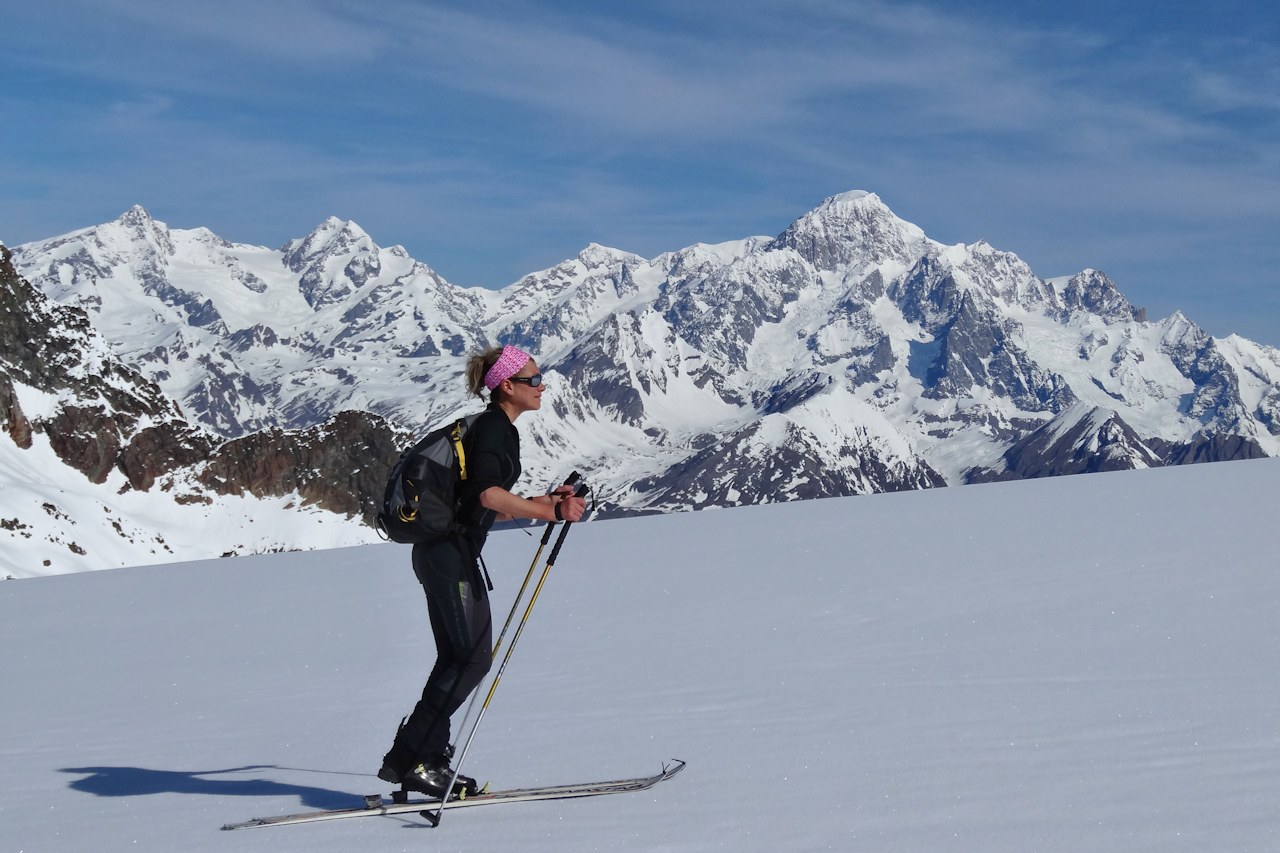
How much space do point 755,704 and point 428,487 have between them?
3.20 metres

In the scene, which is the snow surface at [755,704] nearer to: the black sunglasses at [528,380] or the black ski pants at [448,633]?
the black ski pants at [448,633]

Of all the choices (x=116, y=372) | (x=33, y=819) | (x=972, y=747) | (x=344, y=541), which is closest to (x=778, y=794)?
(x=972, y=747)

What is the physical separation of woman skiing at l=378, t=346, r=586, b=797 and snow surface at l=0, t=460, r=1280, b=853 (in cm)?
43

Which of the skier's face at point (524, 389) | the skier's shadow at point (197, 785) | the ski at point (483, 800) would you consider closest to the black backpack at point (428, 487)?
the skier's face at point (524, 389)

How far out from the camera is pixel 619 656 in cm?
1055

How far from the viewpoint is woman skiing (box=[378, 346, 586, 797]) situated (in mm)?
6523

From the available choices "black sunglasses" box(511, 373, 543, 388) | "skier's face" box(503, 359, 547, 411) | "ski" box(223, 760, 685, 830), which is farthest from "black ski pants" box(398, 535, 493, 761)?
"black sunglasses" box(511, 373, 543, 388)

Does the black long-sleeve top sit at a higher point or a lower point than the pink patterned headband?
Result: lower

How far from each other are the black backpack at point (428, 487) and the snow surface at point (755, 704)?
169cm

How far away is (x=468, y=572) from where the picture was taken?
6.77 meters

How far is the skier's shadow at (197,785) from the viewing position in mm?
7086

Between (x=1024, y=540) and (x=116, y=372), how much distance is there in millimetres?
143364

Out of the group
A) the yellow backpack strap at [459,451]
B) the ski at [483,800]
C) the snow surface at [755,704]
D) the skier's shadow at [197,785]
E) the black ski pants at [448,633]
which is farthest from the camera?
the skier's shadow at [197,785]

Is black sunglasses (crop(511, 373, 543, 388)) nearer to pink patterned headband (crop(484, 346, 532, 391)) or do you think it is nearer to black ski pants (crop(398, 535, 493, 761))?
pink patterned headband (crop(484, 346, 532, 391))
